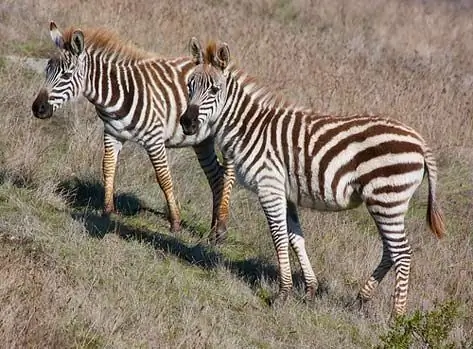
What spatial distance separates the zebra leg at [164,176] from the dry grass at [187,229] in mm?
184

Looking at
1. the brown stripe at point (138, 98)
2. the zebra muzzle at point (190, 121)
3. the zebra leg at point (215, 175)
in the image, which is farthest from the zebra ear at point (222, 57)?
the zebra leg at point (215, 175)

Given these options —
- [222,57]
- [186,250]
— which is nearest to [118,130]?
[186,250]

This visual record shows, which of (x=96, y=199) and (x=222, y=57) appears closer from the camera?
(x=222, y=57)

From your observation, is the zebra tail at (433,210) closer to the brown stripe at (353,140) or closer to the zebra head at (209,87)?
the brown stripe at (353,140)

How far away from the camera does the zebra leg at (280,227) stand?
7332 millimetres

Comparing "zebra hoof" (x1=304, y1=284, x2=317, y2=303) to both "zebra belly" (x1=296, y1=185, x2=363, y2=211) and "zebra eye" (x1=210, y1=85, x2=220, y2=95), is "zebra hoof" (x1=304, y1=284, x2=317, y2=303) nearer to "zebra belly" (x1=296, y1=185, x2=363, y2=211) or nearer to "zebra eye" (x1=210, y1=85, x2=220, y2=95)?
"zebra belly" (x1=296, y1=185, x2=363, y2=211)

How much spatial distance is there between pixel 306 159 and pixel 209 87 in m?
1.13

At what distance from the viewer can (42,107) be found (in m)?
8.26

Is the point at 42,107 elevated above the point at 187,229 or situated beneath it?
elevated above

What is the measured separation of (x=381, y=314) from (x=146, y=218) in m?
3.24

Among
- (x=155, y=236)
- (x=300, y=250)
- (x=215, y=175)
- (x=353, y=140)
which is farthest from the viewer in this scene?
(x=215, y=175)

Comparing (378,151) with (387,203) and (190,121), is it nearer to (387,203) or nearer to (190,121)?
(387,203)

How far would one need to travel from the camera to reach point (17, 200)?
8.27 m

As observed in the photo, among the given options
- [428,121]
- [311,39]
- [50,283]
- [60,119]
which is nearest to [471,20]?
[311,39]
